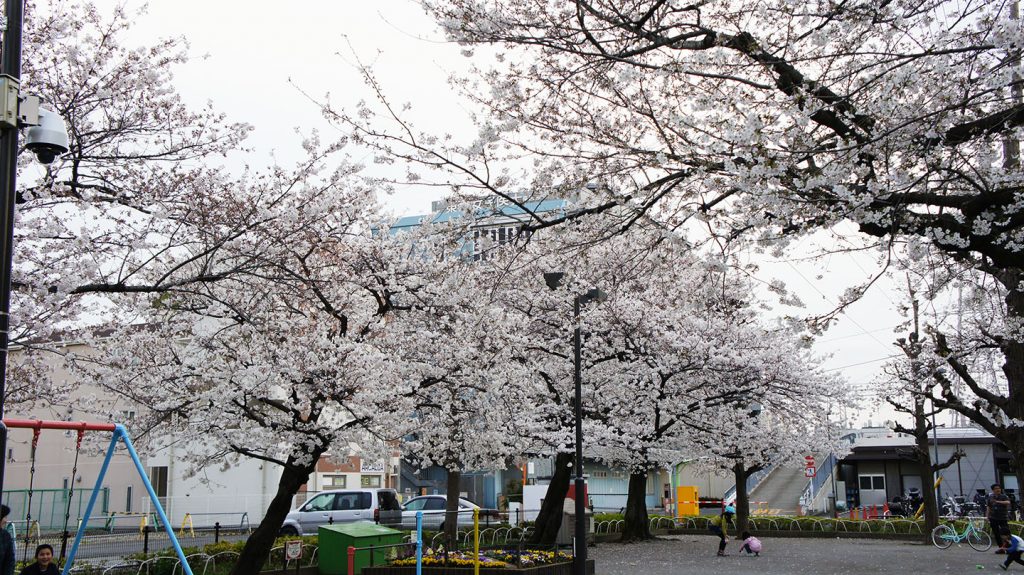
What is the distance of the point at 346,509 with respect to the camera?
1069 inches

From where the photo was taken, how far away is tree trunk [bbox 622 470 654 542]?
26.8 meters

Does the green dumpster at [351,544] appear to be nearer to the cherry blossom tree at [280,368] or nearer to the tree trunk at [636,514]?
the cherry blossom tree at [280,368]

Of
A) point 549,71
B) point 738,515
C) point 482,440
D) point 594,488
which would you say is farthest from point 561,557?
point 594,488

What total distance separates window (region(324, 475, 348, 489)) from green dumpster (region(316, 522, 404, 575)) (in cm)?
2669

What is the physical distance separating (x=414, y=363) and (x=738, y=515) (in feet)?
A: 51.6

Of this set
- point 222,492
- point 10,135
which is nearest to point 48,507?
point 222,492

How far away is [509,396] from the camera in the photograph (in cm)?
2038

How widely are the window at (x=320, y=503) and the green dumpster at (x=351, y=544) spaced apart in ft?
34.1

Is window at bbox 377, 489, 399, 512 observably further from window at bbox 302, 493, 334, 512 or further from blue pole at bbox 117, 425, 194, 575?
blue pole at bbox 117, 425, 194, 575

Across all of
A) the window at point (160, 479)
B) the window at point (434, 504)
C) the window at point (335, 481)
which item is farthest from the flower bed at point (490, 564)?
the window at point (335, 481)

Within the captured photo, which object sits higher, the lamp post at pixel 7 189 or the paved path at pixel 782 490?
the lamp post at pixel 7 189

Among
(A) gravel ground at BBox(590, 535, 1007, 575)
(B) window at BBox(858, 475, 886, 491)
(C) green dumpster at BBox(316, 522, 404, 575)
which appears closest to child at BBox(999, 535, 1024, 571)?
(A) gravel ground at BBox(590, 535, 1007, 575)

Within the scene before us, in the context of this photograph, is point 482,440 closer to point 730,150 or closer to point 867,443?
point 730,150

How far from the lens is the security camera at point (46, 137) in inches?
253
